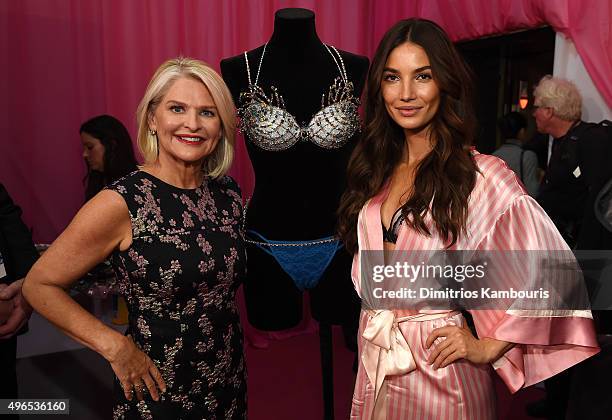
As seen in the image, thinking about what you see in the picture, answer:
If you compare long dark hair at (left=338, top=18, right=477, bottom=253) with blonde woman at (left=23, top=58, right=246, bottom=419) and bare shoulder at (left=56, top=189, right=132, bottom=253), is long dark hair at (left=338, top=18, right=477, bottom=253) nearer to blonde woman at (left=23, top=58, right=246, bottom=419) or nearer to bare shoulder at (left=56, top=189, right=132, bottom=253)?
blonde woman at (left=23, top=58, right=246, bottom=419)

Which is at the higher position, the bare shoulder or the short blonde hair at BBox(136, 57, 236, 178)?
the short blonde hair at BBox(136, 57, 236, 178)

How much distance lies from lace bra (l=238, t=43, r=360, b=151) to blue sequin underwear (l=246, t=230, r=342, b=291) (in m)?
0.38

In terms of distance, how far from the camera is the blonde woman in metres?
1.33

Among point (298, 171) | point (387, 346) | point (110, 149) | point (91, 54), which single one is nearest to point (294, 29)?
point (298, 171)

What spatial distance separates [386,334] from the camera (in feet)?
4.61

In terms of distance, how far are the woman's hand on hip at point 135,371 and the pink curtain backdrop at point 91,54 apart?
259 centimetres

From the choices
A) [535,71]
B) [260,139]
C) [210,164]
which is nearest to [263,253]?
[260,139]

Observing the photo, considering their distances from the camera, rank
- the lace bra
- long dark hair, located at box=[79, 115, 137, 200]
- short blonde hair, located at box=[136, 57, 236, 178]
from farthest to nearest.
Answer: long dark hair, located at box=[79, 115, 137, 200], the lace bra, short blonde hair, located at box=[136, 57, 236, 178]

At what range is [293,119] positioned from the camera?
2092 millimetres

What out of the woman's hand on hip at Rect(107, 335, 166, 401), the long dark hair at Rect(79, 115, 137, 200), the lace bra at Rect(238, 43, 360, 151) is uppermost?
the lace bra at Rect(238, 43, 360, 151)

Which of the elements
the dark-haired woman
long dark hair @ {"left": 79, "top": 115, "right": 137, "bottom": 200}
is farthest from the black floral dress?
long dark hair @ {"left": 79, "top": 115, "right": 137, "bottom": 200}

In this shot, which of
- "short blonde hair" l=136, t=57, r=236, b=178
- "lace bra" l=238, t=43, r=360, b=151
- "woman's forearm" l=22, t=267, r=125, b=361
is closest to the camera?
"woman's forearm" l=22, t=267, r=125, b=361

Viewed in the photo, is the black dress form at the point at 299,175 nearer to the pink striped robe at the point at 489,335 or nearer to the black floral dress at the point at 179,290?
the black floral dress at the point at 179,290

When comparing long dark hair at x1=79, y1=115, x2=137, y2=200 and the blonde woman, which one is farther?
long dark hair at x1=79, y1=115, x2=137, y2=200
